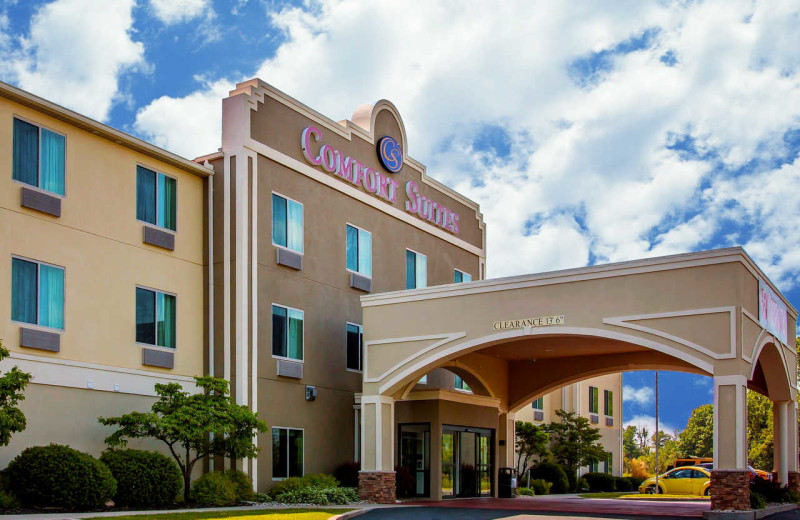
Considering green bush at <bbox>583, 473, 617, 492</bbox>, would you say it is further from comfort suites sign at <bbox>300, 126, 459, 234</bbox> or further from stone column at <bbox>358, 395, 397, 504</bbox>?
stone column at <bbox>358, 395, 397, 504</bbox>

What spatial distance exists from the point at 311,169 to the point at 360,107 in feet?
16.2

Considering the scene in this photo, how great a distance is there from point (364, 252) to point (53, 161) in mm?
11500

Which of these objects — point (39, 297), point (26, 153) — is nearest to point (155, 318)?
point (39, 297)

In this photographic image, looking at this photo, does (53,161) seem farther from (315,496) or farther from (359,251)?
(359,251)

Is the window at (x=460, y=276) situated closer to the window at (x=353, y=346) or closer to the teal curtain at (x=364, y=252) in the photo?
the teal curtain at (x=364, y=252)

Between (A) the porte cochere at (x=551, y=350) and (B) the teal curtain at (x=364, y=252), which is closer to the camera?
(A) the porte cochere at (x=551, y=350)

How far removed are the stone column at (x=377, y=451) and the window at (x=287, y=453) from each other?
196cm

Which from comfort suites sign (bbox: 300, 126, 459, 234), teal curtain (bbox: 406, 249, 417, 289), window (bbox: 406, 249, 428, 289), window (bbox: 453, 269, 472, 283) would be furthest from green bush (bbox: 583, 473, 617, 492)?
teal curtain (bbox: 406, 249, 417, 289)

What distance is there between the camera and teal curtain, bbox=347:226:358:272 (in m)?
29.7

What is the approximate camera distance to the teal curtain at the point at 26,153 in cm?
2066

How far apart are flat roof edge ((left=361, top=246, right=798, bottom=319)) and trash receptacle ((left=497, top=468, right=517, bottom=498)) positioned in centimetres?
939

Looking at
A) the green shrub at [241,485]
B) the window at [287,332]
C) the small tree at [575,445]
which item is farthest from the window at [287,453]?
the small tree at [575,445]

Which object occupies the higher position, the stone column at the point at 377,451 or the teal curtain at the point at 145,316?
the teal curtain at the point at 145,316

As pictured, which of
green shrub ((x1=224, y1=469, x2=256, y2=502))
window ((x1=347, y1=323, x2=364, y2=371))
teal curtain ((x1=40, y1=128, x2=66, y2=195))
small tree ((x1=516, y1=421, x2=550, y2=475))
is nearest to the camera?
teal curtain ((x1=40, y1=128, x2=66, y2=195))
